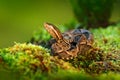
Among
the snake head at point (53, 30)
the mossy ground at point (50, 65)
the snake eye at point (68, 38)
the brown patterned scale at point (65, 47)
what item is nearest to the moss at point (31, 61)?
the mossy ground at point (50, 65)

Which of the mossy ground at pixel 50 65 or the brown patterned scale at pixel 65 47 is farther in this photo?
the brown patterned scale at pixel 65 47

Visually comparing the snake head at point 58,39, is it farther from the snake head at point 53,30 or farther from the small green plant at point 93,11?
the small green plant at point 93,11

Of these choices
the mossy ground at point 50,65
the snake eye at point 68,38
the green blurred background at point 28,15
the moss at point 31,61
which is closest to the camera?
the mossy ground at point 50,65

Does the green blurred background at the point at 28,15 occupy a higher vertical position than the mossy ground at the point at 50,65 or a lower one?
higher

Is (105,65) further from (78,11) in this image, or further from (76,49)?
(78,11)

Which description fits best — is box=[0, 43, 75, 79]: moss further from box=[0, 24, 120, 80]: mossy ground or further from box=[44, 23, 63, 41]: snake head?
box=[44, 23, 63, 41]: snake head

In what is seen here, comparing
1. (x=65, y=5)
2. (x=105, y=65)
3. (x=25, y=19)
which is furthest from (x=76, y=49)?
(x=65, y=5)

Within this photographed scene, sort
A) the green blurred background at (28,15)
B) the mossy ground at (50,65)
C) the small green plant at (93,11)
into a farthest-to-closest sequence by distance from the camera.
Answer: the green blurred background at (28,15) → the small green plant at (93,11) → the mossy ground at (50,65)

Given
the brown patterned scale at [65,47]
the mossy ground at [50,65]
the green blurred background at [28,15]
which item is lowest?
the mossy ground at [50,65]
